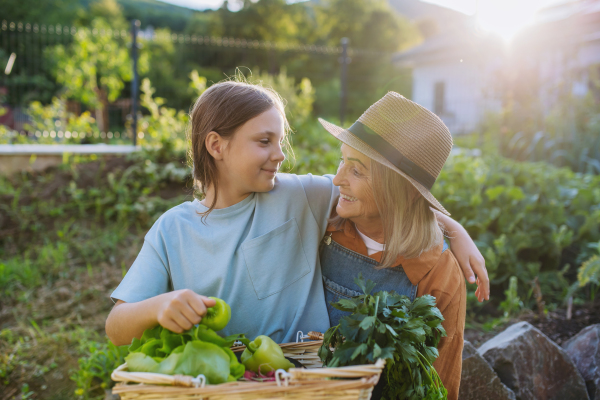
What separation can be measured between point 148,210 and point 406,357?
11.7 ft

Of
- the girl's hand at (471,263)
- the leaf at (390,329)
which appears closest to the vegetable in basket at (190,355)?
the leaf at (390,329)

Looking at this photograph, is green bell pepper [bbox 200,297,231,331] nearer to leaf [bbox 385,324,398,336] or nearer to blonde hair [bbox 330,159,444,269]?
leaf [bbox 385,324,398,336]

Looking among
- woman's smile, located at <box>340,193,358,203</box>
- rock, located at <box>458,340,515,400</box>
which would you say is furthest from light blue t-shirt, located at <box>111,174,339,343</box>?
rock, located at <box>458,340,515,400</box>

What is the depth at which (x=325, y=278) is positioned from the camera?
6.19ft

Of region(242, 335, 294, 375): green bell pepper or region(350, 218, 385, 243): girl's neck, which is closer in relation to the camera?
region(242, 335, 294, 375): green bell pepper

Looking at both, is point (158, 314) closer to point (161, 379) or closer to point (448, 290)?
point (161, 379)

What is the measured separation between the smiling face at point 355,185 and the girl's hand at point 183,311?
67 centimetres

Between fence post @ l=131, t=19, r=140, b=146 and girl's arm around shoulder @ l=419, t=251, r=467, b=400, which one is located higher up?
fence post @ l=131, t=19, r=140, b=146

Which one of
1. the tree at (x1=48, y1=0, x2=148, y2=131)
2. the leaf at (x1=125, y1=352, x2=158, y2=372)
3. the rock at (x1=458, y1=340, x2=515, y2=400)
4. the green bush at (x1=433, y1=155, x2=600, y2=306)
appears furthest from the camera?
the tree at (x1=48, y1=0, x2=148, y2=131)

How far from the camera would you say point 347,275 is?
1.83 meters

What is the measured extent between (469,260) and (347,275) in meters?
0.49

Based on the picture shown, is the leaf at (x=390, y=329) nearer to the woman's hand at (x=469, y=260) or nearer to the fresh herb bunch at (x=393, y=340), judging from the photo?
the fresh herb bunch at (x=393, y=340)

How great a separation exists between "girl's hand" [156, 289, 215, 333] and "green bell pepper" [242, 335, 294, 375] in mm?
204

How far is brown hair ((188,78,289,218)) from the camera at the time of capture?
1.71 meters
